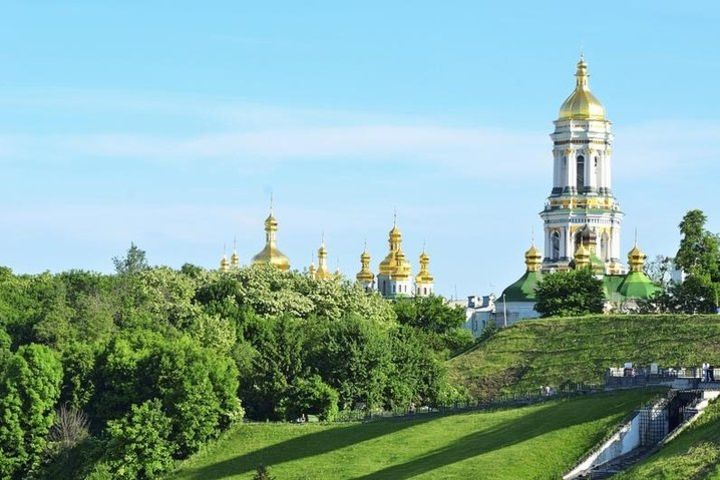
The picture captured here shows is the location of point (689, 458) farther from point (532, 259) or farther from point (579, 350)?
point (532, 259)

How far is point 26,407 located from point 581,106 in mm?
77239

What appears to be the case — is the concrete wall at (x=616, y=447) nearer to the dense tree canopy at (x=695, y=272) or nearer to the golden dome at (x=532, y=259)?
the dense tree canopy at (x=695, y=272)

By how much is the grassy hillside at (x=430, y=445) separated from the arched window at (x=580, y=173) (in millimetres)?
74410

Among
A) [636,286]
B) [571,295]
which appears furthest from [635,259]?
[571,295]

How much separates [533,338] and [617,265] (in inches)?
2018

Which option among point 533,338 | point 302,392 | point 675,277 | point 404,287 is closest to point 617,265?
point 675,277

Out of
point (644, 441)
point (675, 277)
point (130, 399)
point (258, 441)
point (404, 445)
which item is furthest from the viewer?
point (675, 277)

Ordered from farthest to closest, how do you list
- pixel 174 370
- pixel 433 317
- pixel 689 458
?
pixel 433 317
pixel 174 370
pixel 689 458

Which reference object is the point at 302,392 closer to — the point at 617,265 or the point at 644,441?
the point at 644,441

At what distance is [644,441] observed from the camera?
58750mm

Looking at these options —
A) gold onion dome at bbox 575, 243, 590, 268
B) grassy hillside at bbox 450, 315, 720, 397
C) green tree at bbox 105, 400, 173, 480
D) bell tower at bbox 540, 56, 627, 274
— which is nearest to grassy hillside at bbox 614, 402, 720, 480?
green tree at bbox 105, 400, 173, 480

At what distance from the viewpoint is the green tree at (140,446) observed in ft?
227

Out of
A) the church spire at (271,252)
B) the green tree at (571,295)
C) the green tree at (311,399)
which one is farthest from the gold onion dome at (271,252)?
the green tree at (311,399)

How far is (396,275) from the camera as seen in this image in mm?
166625
